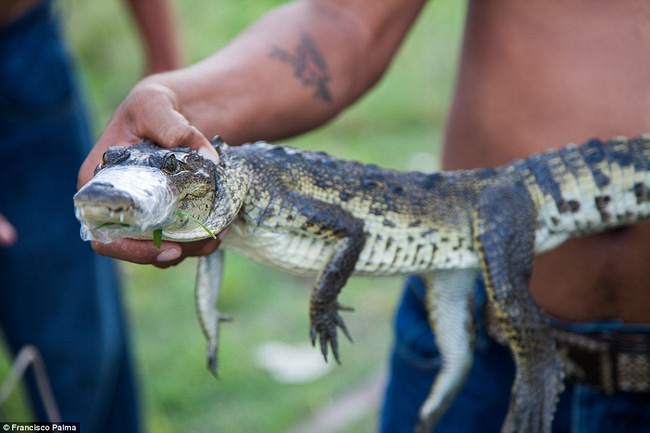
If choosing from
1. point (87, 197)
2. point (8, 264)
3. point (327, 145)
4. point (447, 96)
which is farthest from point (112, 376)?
point (447, 96)

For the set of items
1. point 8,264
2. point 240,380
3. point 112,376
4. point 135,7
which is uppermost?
point 135,7

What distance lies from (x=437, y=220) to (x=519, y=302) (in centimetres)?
31

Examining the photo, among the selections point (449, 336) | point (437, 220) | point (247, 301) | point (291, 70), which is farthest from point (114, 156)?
point (247, 301)

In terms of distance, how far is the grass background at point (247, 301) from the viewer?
3.99m

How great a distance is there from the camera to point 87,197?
132 centimetres

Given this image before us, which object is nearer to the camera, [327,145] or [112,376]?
[112,376]

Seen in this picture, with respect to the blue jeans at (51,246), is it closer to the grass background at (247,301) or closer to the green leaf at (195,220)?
the grass background at (247,301)

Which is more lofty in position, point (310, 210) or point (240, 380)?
point (310, 210)

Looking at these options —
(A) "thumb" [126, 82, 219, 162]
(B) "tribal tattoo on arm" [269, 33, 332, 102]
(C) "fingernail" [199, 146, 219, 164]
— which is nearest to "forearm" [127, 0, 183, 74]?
(B) "tribal tattoo on arm" [269, 33, 332, 102]

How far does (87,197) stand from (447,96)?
619 cm

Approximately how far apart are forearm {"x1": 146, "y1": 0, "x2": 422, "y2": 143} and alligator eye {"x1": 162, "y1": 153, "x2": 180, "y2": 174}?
340 mm

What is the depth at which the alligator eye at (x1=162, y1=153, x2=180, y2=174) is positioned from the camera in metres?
1.54

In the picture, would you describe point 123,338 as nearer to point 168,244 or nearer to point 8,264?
point 8,264

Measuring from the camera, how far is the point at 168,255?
1.65 meters
